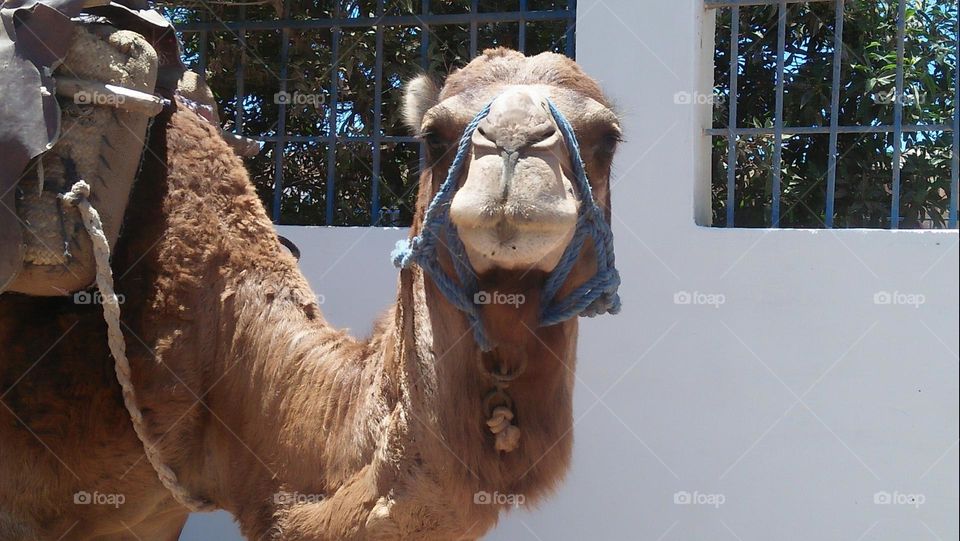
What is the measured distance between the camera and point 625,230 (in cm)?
443

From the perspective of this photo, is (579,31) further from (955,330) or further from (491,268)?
(491,268)

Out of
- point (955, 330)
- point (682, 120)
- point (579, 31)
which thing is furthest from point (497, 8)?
point (955, 330)

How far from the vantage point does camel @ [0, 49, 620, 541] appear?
2.30 m

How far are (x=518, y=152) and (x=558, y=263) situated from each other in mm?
320

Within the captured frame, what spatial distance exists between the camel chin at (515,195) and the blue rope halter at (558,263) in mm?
95

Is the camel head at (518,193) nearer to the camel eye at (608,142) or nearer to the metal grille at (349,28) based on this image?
the camel eye at (608,142)

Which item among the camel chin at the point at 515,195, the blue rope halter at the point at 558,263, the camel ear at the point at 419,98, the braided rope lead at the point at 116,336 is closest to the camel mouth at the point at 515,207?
the camel chin at the point at 515,195

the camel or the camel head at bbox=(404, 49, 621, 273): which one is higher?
the camel head at bbox=(404, 49, 621, 273)

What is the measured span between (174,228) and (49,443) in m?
0.81

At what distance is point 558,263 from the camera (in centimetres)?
225

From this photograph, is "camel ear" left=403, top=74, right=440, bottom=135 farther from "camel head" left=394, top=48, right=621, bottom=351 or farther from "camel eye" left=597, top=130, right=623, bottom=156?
"camel eye" left=597, top=130, right=623, bottom=156

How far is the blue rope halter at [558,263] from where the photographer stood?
2268 mm

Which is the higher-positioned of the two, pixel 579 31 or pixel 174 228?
pixel 579 31

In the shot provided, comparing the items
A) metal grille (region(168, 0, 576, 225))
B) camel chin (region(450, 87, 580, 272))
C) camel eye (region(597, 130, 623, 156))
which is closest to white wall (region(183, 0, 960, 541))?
metal grille (region(168, 0, 576, 225))
